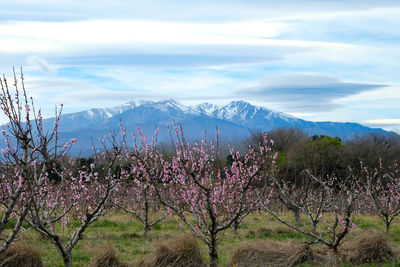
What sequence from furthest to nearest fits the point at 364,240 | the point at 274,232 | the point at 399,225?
the point at 399,225 < the point at 274,232 < the point at 364,240

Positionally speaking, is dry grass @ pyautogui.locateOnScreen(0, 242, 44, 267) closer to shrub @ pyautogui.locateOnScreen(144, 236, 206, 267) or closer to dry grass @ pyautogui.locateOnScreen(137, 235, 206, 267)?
dry grass @ pyautogui.locateOnScreen(137, 235, 206, 267)

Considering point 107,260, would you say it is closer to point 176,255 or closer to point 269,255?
point 176,255

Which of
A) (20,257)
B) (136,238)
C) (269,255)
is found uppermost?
(20,257)

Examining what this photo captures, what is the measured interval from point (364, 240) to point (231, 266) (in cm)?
339

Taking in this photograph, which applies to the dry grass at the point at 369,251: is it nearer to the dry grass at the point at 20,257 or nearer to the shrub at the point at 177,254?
the shrub at the point at 177,254

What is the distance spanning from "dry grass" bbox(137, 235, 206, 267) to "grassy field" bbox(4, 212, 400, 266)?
1.45 ft

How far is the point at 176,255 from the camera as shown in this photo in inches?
393

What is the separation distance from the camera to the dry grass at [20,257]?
962 centimetres

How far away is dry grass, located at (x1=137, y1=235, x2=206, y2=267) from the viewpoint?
32.4ft

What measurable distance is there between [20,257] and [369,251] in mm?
8327

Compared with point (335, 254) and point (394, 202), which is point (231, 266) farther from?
point (394, 202)

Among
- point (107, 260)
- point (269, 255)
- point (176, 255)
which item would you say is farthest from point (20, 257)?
point (269, 255)

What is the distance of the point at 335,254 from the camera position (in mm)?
9875

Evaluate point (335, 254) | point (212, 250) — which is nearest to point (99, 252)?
point (212, 250)
